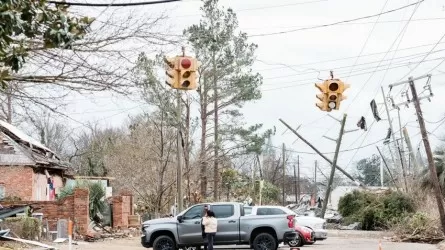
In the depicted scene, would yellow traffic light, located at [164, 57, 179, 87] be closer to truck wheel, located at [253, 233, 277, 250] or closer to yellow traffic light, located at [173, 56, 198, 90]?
yellow traffic light, located at [173, 56, 198, 90]

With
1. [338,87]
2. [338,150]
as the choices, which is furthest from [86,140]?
[338,87]

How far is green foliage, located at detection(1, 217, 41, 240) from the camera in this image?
989 inches

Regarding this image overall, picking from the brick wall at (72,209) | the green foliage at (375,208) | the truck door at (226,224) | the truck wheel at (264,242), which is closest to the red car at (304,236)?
the truck wheel at (264,242)

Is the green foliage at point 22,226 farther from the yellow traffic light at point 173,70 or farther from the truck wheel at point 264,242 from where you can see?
the yellow traffic light at point 173,70

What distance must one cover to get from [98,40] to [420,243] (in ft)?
90.5

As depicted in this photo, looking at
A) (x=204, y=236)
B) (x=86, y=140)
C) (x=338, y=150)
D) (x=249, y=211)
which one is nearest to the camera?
(x=204, y=236)

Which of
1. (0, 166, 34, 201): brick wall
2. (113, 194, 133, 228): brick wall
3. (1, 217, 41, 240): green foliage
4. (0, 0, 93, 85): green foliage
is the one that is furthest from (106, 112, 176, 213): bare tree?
(0, 0, 93, 85): green foliage

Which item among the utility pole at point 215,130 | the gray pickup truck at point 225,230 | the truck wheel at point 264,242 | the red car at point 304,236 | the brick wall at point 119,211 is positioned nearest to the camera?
the truck wheel at point 264,242

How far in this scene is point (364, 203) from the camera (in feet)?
157

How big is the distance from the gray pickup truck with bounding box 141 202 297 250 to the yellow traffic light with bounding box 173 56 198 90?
7.59 metres

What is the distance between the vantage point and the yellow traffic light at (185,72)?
1708 cm

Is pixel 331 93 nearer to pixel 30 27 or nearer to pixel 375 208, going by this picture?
pixel 30 27

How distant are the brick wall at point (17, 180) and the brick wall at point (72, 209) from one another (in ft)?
9.08

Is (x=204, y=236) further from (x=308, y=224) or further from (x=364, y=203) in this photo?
(x=364, y=203)
